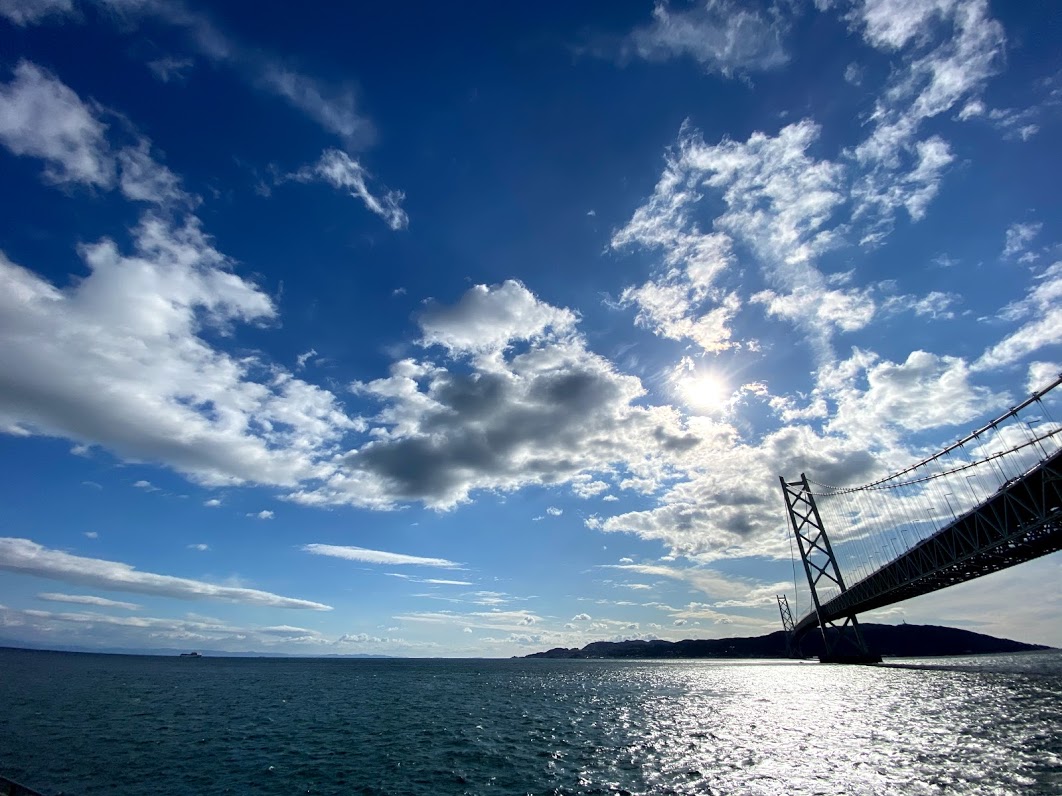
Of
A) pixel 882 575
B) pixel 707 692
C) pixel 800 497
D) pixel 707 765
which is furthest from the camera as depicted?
pixel 800 497

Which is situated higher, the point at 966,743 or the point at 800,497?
the point at 800,497

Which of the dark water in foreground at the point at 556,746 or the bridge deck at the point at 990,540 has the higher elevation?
the bridge deck at the point at 990,540

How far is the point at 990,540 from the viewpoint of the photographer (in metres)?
54.0

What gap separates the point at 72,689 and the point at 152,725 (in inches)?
1770

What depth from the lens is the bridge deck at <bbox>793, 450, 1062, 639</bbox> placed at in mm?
44969

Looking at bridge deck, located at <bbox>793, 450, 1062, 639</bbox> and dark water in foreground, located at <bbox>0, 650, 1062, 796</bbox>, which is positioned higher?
bridge deck, located at <bbox>793, 450, 1062, 639</bbox>

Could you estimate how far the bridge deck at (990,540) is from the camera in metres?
45.0

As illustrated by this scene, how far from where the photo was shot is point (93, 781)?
2267 centimetres

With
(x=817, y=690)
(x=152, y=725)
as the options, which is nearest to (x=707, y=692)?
(x=817, y=690)

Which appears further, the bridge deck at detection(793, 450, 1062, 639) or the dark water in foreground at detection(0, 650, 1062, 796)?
the bridge deck at detection(793, 450, 1062, 639)

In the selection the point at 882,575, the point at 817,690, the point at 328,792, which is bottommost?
the point at 328,792

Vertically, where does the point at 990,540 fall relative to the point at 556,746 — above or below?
above

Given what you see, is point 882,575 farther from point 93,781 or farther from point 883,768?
point 93,781

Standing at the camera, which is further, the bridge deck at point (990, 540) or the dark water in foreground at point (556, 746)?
the bridge deck at point (990, 540)
